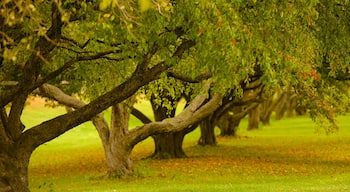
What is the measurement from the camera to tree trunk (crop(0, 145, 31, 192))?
50.1ft

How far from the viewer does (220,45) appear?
11891 millimetres

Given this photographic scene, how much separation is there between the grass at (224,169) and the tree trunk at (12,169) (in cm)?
721

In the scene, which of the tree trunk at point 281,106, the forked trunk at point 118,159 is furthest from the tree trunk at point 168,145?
the tree trunk at point 281,106

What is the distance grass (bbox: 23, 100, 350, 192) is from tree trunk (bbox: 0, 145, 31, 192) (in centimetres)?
721

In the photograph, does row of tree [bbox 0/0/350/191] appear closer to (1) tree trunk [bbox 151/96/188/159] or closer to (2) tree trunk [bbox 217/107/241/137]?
(1) tree trunk [bbox 151/96/188/159]

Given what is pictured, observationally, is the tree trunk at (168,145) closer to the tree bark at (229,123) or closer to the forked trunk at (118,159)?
the forked trunk at (118,159)

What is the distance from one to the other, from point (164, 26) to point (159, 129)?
1263 cm

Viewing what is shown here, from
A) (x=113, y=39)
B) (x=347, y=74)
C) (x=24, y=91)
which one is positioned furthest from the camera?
(x=347, y=74)

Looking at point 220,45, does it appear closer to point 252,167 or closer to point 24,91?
point 24,91

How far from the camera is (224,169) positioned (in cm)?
2966

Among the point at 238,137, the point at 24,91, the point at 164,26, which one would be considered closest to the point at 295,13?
the point at 164,26

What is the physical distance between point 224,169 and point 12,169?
50.0 ft

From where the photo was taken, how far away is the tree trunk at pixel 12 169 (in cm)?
1527

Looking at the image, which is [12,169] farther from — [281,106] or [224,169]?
[281,106]
